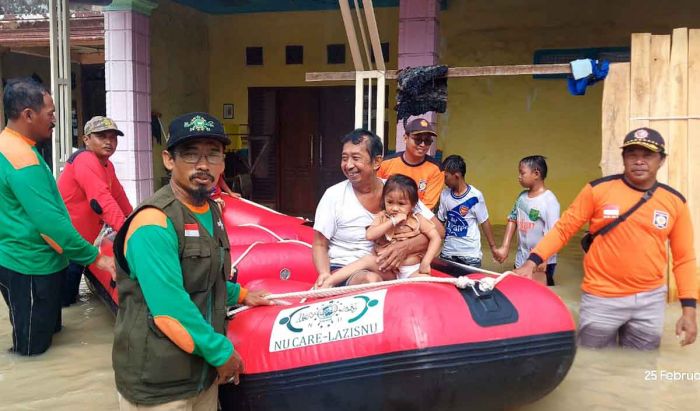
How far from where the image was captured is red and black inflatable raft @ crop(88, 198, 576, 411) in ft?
7.99

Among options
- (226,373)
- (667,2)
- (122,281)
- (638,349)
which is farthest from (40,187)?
(667,2)

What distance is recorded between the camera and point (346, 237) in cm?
322

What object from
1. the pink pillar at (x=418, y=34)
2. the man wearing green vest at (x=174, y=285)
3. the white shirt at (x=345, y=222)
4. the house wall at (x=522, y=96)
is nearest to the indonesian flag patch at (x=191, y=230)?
the man wearing green vest at (x=174, y=285)

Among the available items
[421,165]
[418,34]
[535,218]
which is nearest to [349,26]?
[421,165]

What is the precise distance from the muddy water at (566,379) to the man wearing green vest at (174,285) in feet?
3.74

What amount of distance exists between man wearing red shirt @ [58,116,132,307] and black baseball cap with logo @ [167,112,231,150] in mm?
2388

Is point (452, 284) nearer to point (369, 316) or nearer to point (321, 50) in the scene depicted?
point (369, 316)

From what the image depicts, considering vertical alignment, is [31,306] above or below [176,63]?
below

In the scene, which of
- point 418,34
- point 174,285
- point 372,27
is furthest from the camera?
point 418,34

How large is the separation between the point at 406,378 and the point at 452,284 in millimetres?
509

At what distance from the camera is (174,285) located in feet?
6.40

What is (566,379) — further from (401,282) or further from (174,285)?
(174,285)

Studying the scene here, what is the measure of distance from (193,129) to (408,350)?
46.8 inches

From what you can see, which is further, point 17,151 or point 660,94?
point 660,94
